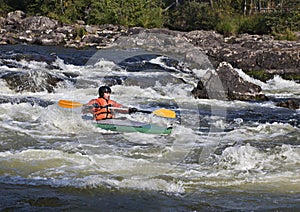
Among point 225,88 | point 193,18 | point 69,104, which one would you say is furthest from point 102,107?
point 193,18

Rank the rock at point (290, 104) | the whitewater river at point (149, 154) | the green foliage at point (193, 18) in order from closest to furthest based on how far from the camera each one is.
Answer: the whitewater river at point (149, 154) < the rock at point (290, 104) < the green foliage at point (193, 18)

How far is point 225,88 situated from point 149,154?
547 cm

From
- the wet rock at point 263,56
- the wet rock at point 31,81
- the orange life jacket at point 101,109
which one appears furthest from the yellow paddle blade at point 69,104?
the wet rock at point 263,56

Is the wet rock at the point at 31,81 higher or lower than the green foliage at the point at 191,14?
lower

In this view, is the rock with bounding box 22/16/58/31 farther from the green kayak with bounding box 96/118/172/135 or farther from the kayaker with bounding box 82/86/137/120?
the green kayak with bounding box 96/118/172/135

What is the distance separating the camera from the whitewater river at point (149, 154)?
15.9 feet

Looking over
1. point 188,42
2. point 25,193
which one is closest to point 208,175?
point 25,193

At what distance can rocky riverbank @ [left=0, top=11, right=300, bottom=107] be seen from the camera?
12.0m

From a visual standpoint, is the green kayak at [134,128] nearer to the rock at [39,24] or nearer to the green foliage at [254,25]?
the green foliage at [254,25]

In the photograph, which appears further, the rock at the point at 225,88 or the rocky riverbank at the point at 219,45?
the rocky riverbank at the point at 219,45

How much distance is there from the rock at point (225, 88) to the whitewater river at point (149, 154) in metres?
0.34

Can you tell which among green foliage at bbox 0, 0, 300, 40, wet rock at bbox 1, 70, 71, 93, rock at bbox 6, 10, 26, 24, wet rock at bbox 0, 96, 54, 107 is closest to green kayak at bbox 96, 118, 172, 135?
wet rock at bbox 0, 96, 54, 107

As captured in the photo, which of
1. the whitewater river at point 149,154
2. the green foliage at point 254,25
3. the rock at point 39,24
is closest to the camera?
the whitewater river at point 149,154

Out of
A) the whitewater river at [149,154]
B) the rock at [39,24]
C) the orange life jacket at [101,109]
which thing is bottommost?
the whitewater river at [149,154]
